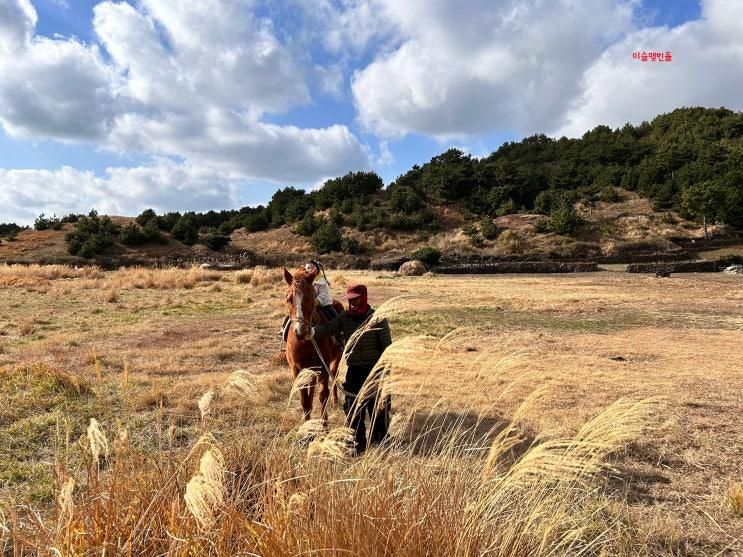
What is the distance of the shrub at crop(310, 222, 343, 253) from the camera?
143 feet

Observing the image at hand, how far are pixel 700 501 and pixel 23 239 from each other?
4764cm

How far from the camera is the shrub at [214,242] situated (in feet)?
138

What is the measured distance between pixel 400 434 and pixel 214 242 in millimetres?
40962

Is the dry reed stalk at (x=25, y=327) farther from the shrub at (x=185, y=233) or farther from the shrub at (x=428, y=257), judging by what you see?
the shrub at (x=185, y=233)

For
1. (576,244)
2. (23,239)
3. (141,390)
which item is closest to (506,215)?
(576,244)

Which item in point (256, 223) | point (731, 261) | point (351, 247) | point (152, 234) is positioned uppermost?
point (256, 223)

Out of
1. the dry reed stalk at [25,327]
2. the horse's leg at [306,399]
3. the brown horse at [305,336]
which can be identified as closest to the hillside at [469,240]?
the dry reed stalk at [25,327]

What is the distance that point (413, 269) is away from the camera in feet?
99.9

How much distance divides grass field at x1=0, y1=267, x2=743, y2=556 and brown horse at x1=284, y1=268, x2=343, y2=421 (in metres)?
0.34

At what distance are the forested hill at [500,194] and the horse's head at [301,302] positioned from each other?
36113mm

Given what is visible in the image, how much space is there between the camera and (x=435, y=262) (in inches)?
1359

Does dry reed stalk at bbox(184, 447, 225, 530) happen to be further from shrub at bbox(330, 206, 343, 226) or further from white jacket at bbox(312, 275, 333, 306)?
shrub at bbox(330, 206, 343, 226)

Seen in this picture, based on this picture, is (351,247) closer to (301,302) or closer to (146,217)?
(146,217)

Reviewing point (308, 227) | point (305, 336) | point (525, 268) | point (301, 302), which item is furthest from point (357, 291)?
point (308, 227)
